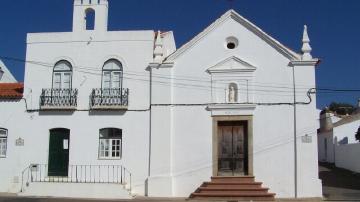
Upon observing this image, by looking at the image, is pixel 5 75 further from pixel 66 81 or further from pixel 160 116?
pixel 160 116

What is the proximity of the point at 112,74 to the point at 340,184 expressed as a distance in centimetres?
1208

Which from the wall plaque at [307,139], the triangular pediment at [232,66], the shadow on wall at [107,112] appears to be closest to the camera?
the wall plaque at [307,139]

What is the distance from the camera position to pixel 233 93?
67.1 feet

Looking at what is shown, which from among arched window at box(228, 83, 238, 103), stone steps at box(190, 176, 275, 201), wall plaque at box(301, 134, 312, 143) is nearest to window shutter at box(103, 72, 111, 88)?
arched window at box(228, 83, 238, 103)

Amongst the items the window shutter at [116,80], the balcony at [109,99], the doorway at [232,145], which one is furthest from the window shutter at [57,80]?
the doorway at [232,145]

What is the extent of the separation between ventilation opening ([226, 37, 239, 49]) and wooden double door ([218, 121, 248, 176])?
3182 millimetres

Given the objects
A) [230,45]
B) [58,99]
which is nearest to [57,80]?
[58,99]

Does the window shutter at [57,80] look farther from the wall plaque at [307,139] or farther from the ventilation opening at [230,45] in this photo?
the wall plaque at [307,139]

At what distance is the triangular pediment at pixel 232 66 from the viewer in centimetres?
2027

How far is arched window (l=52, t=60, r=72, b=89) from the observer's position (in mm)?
21984

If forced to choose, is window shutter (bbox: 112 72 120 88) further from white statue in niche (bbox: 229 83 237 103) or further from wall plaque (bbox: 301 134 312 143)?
wall plaque (bbox: 301 134 312 143)

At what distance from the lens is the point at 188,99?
20656 millimetres

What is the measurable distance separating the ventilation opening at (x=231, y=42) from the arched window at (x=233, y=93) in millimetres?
1624

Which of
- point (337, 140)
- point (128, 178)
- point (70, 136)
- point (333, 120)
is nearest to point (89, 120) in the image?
point (70, 136)
